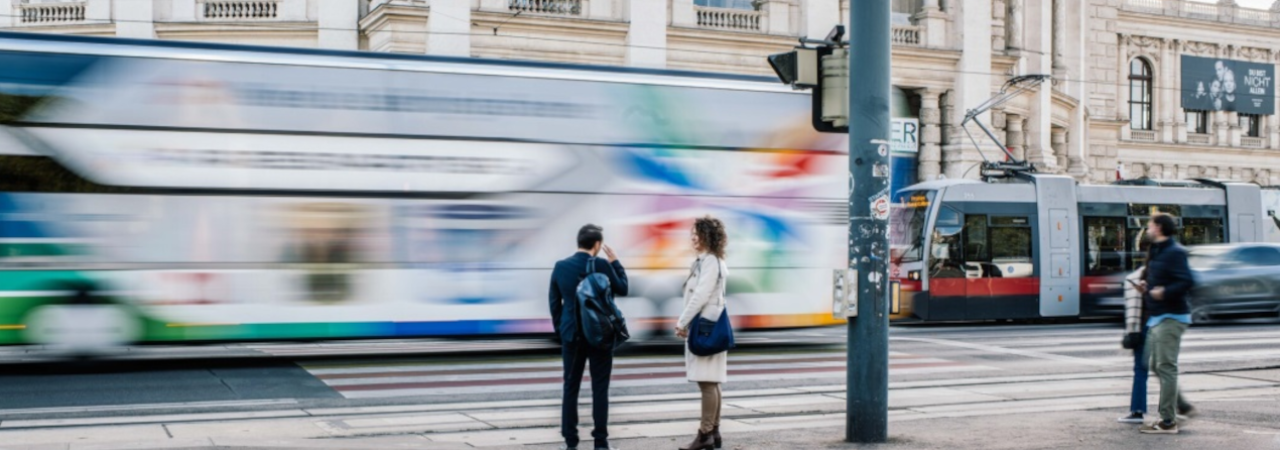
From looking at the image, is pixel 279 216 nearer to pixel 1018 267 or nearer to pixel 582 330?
pixel 582 330

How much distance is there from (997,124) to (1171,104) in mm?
21681

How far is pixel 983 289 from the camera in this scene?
25422mm

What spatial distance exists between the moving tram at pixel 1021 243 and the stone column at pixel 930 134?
11897 millimetres

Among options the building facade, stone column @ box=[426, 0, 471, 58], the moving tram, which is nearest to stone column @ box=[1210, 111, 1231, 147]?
the building facade

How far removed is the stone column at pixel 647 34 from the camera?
34.6 m

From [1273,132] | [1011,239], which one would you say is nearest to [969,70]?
[1011,239]

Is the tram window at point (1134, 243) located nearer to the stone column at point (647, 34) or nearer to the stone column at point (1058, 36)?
the stone column at point (647, 34)

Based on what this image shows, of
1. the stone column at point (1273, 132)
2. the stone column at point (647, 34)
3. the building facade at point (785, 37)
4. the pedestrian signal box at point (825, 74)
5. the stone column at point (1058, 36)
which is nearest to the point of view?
the pedestrian signal box at point (825, 74)

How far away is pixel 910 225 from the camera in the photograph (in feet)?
83.5

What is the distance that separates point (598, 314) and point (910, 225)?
56.1ft

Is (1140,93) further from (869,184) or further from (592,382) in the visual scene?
(592,382)

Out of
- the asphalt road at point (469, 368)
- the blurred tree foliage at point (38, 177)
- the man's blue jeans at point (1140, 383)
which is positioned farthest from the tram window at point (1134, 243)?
the blurred tree foliage at point (38, 177)

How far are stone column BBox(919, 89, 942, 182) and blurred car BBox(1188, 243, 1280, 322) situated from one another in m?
14.4

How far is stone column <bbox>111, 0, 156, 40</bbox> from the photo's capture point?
33594 mm
